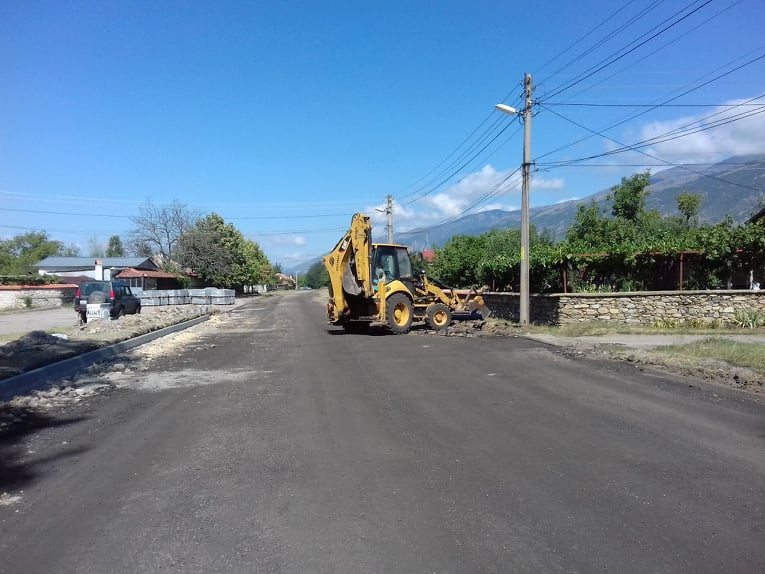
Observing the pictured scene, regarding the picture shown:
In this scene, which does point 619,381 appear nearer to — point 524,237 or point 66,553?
point 66,553

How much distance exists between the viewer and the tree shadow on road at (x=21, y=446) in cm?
531

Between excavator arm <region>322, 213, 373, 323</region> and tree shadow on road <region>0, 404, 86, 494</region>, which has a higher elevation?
excavator arm <region>322, 213, 373, 323</region>

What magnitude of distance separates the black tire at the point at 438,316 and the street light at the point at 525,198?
8.99ft

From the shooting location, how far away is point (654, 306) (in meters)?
19.7

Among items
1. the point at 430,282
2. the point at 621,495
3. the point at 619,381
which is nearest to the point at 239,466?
the point at 621,495

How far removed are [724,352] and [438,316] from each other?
360 inches

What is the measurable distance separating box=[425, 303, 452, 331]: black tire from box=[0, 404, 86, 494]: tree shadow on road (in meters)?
13.0

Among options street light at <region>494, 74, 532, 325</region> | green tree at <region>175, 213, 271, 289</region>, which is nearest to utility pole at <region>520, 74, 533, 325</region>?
street light at <region>494, 74, 532, 325</region>

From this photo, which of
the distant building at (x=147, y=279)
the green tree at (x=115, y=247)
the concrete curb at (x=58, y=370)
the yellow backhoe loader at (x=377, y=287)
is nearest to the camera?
the concrete curb at (x=58, y=370)

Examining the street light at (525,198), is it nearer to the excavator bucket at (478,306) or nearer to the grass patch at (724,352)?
the excavator bucket at (478,306)

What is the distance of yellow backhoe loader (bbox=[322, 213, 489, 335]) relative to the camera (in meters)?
18.2

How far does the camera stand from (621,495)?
469 centimetres

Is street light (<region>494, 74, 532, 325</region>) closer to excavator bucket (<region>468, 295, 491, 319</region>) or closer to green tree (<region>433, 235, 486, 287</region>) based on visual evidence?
excavator bucket (<region>468, 295, 491, 319</region>)

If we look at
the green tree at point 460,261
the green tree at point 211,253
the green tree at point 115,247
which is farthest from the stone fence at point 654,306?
the green tree at point 115,247
